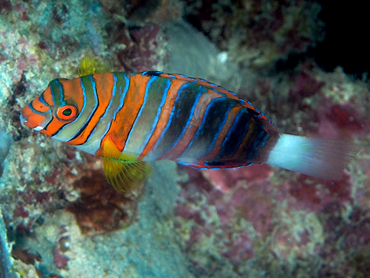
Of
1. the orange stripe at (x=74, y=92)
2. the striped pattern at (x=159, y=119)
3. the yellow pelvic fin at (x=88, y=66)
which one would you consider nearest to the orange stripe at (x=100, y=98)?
the striped pattern at (x=159, y=119)

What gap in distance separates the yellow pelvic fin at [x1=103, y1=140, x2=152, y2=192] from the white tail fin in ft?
4.04

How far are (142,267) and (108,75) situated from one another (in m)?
3.14

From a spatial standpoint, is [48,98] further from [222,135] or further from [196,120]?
[222,135]

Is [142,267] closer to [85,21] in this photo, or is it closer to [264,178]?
[264,178]

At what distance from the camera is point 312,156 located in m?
2.51

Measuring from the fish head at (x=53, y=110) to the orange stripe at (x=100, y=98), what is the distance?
141mm

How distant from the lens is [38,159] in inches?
137

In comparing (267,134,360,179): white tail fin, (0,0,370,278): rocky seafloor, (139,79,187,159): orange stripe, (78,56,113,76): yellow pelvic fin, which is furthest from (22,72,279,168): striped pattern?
(0,0,370,278): rocky seafloor

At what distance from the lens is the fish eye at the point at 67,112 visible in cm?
204

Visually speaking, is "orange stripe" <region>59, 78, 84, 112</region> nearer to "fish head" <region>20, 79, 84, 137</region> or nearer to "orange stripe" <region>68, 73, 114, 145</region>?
"fish head" <region>20, 79, 84, 137</region>

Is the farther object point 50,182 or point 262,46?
point 262,46

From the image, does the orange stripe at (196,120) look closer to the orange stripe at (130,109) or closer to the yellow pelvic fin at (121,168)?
the yellow pelvic fin at (121,168)

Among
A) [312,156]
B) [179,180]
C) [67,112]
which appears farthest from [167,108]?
[179,180]

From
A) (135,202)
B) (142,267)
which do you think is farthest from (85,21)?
(142,267)
